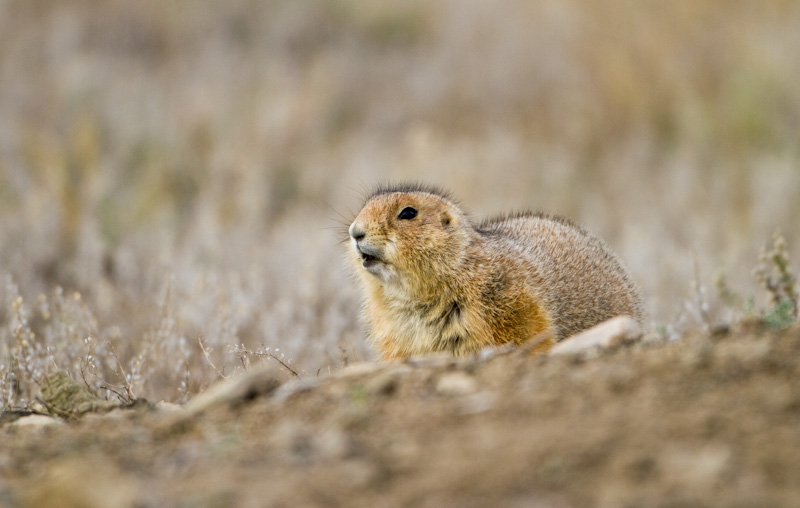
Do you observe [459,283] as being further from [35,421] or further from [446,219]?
[35,421]

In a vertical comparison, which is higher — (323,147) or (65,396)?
(323,147)

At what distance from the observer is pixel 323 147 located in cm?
1283

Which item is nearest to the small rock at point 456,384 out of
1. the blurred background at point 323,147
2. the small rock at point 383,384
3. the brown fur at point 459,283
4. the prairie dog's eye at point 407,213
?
the small rock at point 383,384

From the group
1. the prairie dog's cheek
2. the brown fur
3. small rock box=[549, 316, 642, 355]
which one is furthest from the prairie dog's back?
small rock box=[549, 316, 642, 355]

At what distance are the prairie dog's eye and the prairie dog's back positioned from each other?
1.32 ft


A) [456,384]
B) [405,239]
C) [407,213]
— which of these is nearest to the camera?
[456,384]

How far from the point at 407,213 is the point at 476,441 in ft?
9.14

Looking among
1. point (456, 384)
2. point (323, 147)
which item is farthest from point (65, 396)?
point (323, 147)

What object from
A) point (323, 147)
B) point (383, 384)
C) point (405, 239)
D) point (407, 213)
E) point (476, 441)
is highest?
point (323, 147)

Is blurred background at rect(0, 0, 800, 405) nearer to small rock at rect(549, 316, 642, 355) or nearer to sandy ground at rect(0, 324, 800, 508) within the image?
small rock at rect(549, 316, 642, 355)

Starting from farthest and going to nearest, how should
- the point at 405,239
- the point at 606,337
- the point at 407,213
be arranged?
the point at 407,213 < the point at 405,239 < the point at 606,337

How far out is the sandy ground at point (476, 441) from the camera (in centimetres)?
237

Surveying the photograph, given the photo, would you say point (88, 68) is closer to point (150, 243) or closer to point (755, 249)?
point (150, 243)

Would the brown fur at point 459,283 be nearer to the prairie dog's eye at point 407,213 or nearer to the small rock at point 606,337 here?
the prairie dog's eye at point 407,213
